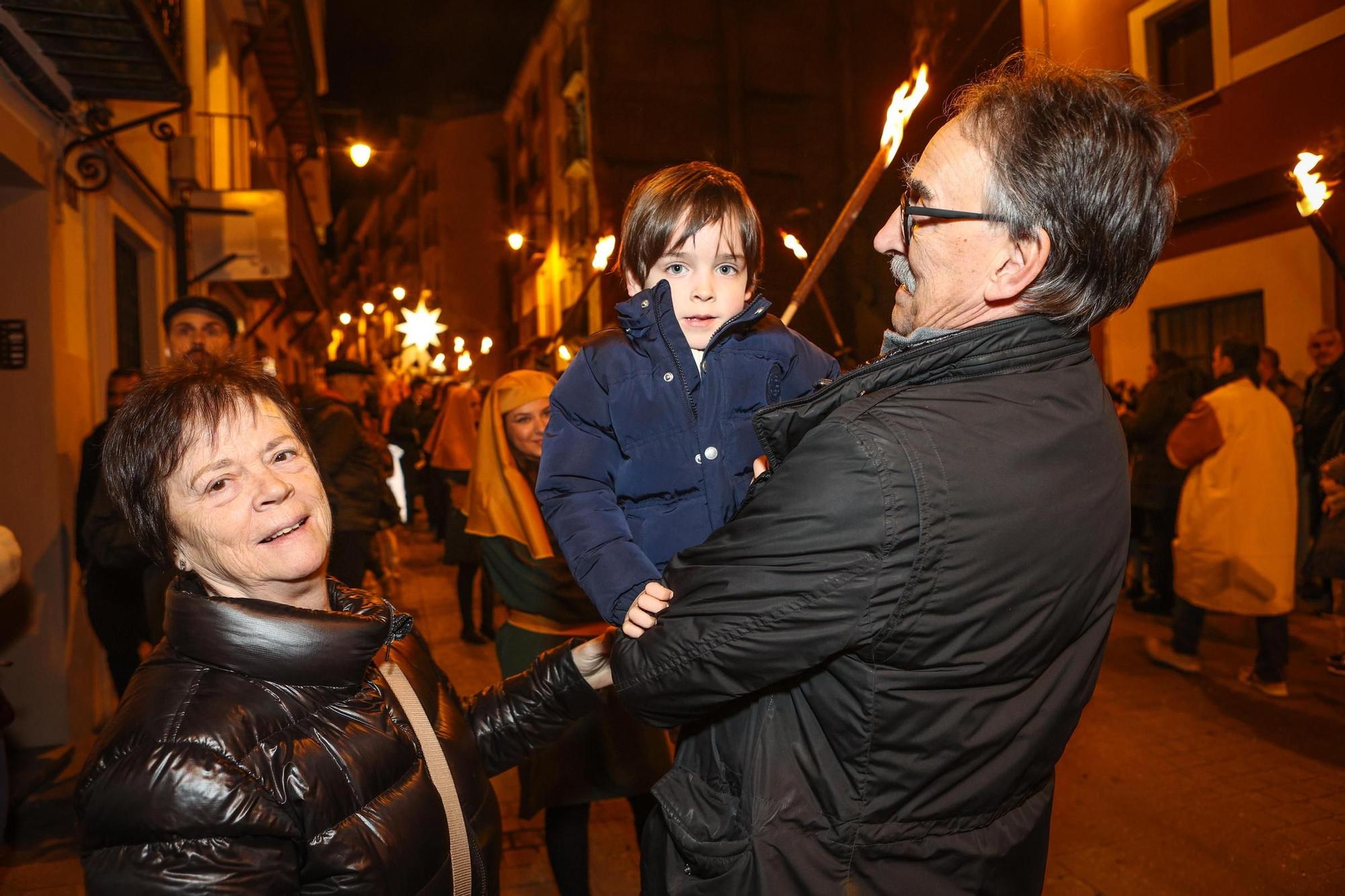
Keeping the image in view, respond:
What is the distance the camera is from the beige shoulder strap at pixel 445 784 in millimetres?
1656

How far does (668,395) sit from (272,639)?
3.32 feet

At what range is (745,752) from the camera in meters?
1.47

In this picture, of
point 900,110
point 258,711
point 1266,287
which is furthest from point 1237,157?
point 258,711

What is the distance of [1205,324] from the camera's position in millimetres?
12492

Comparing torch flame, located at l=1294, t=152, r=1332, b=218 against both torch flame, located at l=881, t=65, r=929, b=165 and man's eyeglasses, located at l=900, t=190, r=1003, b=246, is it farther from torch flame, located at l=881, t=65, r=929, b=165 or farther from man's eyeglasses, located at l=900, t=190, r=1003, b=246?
man's eyeglasses, located at l=900, t=190, r=1003, b=246

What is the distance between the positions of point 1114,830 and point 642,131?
2266 cm

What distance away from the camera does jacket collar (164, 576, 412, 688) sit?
4.82 feet

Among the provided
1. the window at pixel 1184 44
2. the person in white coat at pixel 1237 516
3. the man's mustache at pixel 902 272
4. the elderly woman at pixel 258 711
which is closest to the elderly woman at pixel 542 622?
the elderly woman at pixel 258 711

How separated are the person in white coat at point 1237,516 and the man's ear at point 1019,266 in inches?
231

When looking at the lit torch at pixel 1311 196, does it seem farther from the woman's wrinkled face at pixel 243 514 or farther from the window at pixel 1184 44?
the woman's wrinkled face at pixel 243 514

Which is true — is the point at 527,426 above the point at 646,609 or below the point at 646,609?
above

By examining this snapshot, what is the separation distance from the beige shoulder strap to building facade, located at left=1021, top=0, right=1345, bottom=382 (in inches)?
420

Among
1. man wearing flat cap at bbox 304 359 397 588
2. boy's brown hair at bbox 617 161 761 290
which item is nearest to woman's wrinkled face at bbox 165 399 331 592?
boy's brown hair at bbox 617 161 761 290

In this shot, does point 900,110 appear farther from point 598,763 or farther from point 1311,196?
point 1311,196
